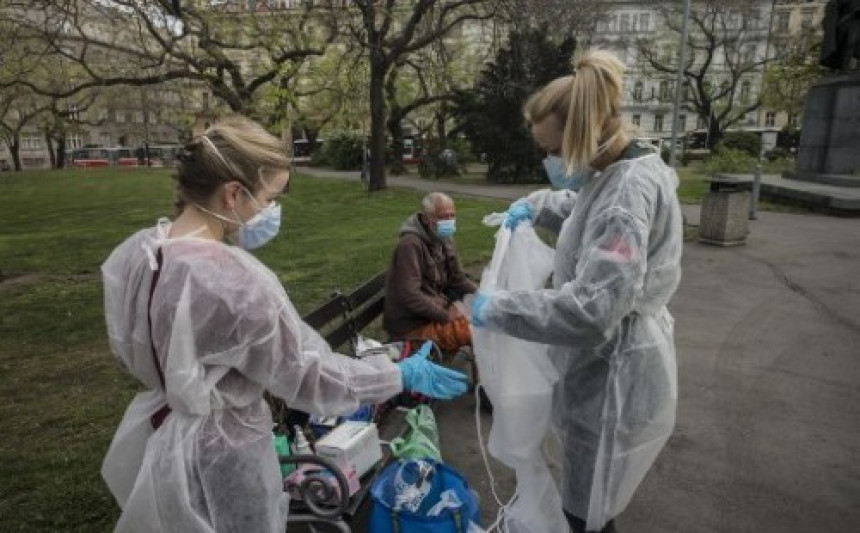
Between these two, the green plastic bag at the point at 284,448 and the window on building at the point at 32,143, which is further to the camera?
the window on building at the point at 32,143

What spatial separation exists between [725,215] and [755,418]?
19.4 feet

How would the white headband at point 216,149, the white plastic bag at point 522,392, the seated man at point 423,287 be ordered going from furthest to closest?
the seated man at point 423,287 → the white plastic bag at point 522,392 → the white headband at point 216,149

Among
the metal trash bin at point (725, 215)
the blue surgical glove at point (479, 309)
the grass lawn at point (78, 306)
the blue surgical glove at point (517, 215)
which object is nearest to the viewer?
the blue surgical glove at point (479, 309)

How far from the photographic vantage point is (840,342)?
17.9 feet

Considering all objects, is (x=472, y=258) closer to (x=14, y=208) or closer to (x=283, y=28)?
(x=283, y=28)

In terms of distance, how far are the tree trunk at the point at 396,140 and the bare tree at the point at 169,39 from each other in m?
9.02

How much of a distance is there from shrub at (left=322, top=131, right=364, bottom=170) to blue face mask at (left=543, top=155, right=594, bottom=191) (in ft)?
98.3

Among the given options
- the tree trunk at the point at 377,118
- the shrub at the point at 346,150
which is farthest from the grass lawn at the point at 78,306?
the shrub at the point at 346,150

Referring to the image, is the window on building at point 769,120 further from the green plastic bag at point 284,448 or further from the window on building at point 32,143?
the window on building at point 32,143

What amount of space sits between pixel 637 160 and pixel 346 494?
158 cm

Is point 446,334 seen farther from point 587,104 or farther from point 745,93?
point 745,93

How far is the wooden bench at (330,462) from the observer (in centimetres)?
233

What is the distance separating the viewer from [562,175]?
2131mm

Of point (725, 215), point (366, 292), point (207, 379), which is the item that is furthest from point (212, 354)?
point (725, 215)
